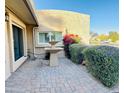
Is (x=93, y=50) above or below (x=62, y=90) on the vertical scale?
above

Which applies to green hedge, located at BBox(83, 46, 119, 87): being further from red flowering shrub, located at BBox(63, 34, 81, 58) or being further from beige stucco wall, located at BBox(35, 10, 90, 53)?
beige stucco wall, located at BBox(35, 10, 90, 53)

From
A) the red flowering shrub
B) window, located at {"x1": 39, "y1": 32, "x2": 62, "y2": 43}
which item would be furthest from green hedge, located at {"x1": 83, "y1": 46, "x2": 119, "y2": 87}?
window, located at {"x1": 39, "y1": 32, "x2": 62, "y2": 43}

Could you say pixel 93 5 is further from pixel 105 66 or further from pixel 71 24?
pixel 105 66

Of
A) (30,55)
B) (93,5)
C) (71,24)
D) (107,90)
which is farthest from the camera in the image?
(93,5)

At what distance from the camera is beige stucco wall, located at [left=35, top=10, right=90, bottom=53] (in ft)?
45.7

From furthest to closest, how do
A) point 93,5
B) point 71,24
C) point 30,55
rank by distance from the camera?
point 93,5
point 71,24
point 30,55

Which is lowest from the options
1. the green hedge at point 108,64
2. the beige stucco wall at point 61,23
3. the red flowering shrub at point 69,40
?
the green hedge at point 108,64

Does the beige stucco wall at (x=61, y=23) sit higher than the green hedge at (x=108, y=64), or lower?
higher

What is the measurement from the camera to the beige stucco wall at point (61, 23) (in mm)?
13922

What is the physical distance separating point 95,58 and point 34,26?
9.33 metres

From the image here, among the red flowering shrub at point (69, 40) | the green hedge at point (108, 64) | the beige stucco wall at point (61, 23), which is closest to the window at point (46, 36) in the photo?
the beige stucco wall at point (61, 23)

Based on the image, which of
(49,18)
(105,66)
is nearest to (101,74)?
(105,66)

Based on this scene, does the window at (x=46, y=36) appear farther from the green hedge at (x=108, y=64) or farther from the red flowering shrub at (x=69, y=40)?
the green hedge at (x=108, y=64)

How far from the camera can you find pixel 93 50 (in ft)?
17.7
